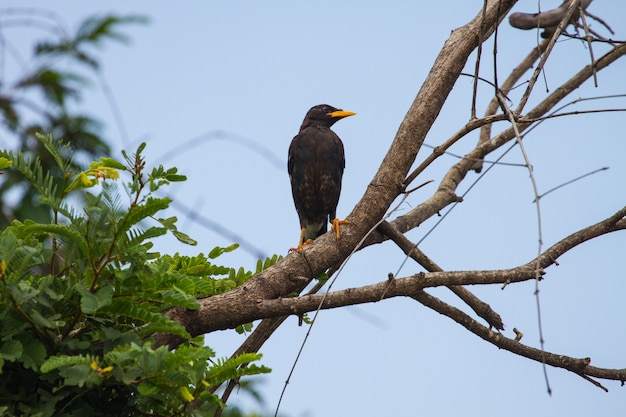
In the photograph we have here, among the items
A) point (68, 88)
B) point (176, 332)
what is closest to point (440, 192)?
point (176, 332)

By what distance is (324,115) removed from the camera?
655cm

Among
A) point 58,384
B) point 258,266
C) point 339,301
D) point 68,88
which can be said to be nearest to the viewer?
point 58,384

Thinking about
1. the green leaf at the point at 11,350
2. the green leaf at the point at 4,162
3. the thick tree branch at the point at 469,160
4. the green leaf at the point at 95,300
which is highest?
the thick tree branch at the point at 469,160

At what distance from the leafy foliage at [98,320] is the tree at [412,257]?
8.4 inches

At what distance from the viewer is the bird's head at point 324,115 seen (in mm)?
6527

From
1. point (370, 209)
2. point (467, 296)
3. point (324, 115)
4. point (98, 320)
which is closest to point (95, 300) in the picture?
point (98, 320)

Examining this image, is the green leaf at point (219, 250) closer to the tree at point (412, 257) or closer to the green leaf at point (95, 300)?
the tree at point (412, 257)

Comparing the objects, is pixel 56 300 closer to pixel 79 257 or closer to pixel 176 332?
pixel 79 257

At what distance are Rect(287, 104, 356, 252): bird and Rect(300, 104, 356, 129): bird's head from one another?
251 mm

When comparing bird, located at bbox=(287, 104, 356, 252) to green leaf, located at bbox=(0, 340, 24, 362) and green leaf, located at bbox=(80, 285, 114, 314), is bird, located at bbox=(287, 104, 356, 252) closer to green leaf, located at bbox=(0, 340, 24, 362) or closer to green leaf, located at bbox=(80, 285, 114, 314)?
green leaf, located at bbox=(80, 285, 114, 314)

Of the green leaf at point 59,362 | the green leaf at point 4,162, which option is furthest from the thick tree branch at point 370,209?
the green leaf at point 4,162

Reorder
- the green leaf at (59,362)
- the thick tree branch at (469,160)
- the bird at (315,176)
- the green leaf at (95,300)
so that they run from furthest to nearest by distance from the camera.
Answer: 1. the bird at (315,176)
2. the thick tree branch at (469,160)
3. the green leaf at (95,300)
4. the green leaf at (59,362)

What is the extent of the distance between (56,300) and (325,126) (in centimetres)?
400

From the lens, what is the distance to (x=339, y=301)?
3.14 metres
